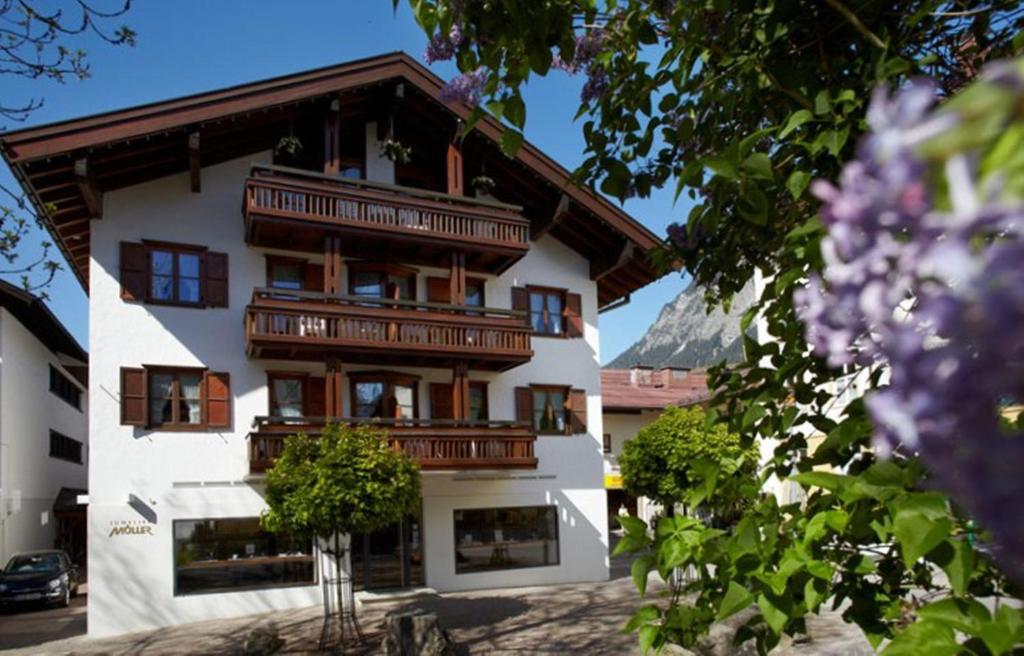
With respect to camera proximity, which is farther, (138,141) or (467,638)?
(138,141)

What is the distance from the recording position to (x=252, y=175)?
20.5 m

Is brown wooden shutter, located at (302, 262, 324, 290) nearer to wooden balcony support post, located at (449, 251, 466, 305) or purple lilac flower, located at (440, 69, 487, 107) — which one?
wooden balcony support post, located at (449, 251, 466, 305)

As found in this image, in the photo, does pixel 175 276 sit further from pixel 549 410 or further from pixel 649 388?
pixel 649 388

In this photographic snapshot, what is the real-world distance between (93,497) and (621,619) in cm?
1181

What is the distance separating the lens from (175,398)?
20047 mm

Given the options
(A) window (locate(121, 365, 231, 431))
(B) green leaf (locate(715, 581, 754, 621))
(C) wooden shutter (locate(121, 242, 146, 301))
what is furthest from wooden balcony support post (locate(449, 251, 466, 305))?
(B) green leaf (locate(715, 581, 754, 621))

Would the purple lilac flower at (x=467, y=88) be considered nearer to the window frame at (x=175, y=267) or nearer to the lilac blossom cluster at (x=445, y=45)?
the lilac blossom cluster at (x=445, y=45)

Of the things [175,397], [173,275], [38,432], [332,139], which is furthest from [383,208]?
[38,432]

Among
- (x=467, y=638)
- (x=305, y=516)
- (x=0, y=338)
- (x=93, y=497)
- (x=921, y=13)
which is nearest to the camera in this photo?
(x=921, y=13)

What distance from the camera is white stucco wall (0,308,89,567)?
27.5 meters

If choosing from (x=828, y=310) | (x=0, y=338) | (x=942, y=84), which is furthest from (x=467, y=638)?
(x=0, y=338)

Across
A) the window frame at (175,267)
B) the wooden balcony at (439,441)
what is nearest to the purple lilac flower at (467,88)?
the wooden balcony at (439,441)

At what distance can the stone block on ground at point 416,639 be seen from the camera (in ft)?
42.5

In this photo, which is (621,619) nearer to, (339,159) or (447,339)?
(447,339)
